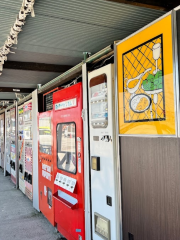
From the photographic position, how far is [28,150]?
5.15m

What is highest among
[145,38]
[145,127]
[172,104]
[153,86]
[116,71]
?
[145,38]

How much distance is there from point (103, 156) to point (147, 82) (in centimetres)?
90

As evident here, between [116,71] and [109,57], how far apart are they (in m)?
0.36

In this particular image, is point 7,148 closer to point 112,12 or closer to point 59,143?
point 59,143

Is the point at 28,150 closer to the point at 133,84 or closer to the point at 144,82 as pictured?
the point at 133,84

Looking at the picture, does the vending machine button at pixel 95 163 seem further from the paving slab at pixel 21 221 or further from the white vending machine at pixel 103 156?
the paving slab at pixel 21 221

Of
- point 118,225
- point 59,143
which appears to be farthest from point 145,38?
point 59,143

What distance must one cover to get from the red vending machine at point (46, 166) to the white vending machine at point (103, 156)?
4.38 feet

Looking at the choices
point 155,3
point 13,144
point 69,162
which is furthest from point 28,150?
point 155,3

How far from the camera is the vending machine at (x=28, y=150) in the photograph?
4.96 meters

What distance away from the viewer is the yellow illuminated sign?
156 cm

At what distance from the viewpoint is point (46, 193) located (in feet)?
12.9

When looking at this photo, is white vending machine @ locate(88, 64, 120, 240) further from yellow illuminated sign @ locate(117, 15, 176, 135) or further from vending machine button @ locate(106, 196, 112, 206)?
yellow illuminated sign @ locate(117, 15, 176, 135)

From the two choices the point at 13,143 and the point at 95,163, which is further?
the point at 13,143
